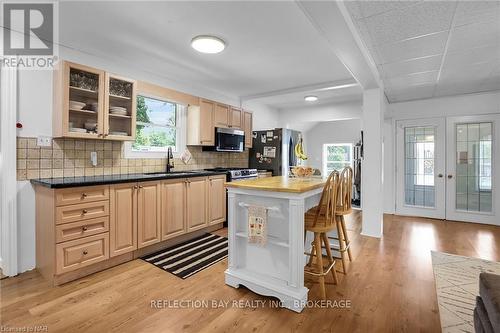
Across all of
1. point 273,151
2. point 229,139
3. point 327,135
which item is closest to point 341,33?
point 229,139

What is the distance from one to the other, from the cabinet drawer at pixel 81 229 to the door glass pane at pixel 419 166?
563 centimetres

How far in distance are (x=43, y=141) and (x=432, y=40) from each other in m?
4.23

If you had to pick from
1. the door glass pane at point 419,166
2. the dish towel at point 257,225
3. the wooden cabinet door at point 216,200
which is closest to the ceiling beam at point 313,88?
the wooden cabinet door at point 216,200

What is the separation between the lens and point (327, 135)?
8.35m

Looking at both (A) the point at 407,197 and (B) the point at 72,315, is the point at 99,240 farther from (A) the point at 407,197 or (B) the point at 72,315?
(A) the point at 407,197

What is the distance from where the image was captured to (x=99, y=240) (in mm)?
2512

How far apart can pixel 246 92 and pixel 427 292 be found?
4.12m

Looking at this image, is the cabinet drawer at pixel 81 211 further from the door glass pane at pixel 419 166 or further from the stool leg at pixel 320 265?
the door glass pane at pixel 419 166

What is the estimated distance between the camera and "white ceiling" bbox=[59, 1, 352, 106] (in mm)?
2184

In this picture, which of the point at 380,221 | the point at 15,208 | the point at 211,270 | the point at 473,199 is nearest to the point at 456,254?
the point at 380,221

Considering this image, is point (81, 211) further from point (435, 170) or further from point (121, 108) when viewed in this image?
point (435, 170)

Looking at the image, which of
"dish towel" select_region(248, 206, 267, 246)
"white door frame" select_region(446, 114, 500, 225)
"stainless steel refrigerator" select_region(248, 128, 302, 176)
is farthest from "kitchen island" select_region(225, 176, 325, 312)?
"white door frame" select_region(446, 114, 500, 225)

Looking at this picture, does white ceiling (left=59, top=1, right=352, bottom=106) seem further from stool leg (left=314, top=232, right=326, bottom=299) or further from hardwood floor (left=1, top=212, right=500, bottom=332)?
hardwood floor (left=1, top=212, right=500, bottom=332)

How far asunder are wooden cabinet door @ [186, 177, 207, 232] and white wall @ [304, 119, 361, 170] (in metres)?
5.65
